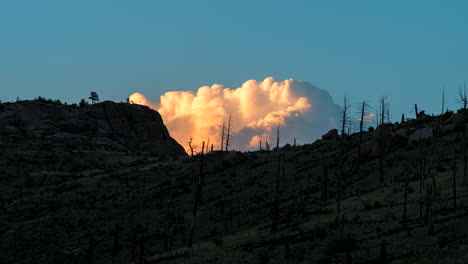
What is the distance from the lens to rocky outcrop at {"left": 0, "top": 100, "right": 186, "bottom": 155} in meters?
127

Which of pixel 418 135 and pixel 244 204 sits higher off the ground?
pixel 418 135

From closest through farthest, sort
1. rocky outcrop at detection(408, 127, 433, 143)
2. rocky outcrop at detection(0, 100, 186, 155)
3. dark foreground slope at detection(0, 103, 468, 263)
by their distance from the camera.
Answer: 1. dark foreground slope at detection(0, 103, 468, 263)
2. rocky outcrop at detection(408, 127, 433, 143)
3. rocky outcrop at detection(0, 100, 186, 155)

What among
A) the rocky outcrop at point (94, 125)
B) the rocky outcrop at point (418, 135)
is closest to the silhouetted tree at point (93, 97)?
the rocky outcrop at point (94, 125)

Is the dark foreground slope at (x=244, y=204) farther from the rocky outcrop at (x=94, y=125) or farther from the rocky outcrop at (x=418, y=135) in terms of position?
the rocky outcrop at (x=94, y=125)

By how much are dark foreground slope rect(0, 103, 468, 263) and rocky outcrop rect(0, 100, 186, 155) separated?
1210cm

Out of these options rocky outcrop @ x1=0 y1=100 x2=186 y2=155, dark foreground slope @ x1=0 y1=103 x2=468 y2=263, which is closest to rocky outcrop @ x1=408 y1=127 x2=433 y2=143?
dark foreground slope @ x1=0 y1=103 x2=468 y2=263

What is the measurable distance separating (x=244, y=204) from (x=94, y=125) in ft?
274

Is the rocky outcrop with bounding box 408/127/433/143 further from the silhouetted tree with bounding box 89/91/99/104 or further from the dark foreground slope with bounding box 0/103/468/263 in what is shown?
the silhouetted tree with bounding box 89/91/99/104

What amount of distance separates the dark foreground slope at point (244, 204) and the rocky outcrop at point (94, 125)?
12098mm

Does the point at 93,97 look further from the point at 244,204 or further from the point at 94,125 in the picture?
the point at 244,204

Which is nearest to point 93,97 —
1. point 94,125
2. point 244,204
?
point 94,125

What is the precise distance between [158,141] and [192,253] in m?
103

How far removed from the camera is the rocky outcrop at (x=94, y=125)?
127 meters

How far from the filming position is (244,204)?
211 feet
